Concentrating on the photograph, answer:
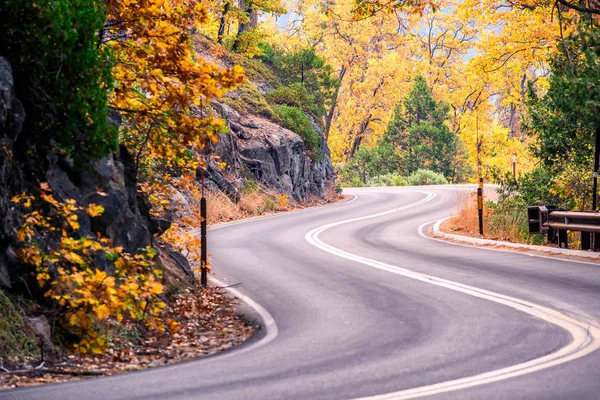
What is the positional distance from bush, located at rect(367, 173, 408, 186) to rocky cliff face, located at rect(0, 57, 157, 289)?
151 feet

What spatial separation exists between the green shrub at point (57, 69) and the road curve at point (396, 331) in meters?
3.15

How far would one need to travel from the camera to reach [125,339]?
943cm

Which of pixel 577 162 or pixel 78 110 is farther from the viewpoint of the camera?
pixel 577 162

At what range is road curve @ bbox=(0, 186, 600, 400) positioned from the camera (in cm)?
677

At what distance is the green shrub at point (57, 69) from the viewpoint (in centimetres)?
898

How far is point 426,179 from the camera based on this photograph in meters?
58.1

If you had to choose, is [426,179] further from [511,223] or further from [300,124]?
[511,223]

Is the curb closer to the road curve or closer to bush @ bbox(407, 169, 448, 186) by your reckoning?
the road curve

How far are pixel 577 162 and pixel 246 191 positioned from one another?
48.0 ft

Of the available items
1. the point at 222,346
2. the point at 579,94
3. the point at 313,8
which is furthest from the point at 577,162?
the point at 313,8

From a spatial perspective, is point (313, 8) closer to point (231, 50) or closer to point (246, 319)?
point (231, 50)

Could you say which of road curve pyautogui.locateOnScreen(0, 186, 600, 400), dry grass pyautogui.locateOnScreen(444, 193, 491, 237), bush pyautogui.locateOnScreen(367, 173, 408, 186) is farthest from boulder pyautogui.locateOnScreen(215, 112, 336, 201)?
bush pyautogui.locateOnScreen(367, 173, 408, 186)

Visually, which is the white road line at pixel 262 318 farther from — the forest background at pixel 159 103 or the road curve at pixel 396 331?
the forest background at pixel 159 103

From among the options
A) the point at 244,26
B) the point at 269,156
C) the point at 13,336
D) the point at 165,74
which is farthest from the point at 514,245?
the point at 244,26
